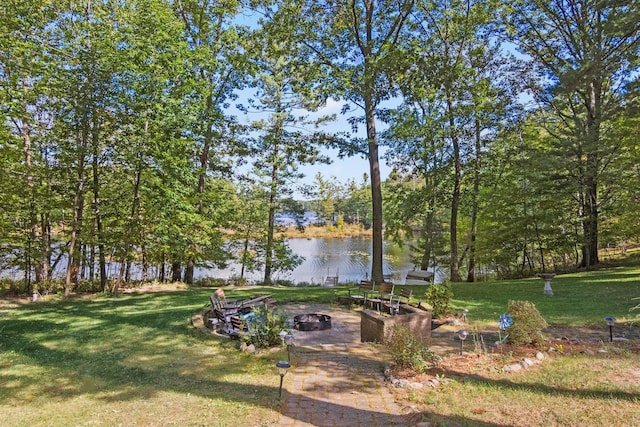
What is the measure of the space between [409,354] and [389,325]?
1.28 metres

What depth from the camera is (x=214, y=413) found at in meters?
3.74

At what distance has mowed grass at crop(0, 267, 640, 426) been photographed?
3.60 metres

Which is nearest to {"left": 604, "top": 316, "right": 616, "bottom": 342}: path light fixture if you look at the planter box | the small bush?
the planter box

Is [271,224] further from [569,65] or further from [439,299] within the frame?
[569,65]

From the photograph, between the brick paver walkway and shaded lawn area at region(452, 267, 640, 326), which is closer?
the brick paver walkway

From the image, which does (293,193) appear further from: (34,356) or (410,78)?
(34,356)

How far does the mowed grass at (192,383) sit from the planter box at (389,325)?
5.46 feet

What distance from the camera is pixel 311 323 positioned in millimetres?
7238

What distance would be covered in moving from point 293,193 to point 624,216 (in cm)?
1453

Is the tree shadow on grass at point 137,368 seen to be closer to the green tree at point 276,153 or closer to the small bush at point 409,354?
the small bush at point 409,354

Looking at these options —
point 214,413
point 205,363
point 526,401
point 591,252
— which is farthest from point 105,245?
point 591,252

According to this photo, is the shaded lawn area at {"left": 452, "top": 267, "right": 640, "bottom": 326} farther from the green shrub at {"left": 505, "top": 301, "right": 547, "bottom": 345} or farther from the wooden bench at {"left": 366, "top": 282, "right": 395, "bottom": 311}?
the green shrub at {"left": 505, "top": 301, "right": 547, "bottom": 345}

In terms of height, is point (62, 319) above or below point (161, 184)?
below

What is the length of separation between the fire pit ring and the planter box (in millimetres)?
970
